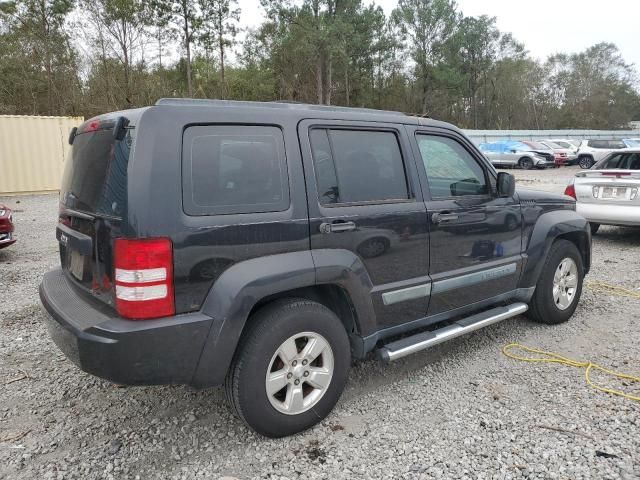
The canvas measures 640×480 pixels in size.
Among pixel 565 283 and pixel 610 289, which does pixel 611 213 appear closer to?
pixel 610 289

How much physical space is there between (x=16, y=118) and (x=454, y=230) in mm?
16257

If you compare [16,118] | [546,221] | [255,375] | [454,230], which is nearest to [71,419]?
[255,375]

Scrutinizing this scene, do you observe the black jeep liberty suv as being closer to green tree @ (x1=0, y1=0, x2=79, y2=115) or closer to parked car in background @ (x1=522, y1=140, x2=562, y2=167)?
green tree @ (x1=0, y1=0, x2=79, y2=115)

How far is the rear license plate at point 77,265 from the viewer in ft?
8.79

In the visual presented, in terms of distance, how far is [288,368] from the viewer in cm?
267

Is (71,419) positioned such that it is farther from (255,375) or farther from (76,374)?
(255,375)

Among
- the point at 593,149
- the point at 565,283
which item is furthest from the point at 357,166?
the point at 593,149

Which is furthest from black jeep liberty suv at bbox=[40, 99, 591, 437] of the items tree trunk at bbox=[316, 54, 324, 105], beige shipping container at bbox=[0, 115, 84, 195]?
tree trunk at bbox=[316, 54, 324, 105]

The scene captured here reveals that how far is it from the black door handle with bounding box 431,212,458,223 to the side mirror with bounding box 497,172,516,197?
60 centimetres

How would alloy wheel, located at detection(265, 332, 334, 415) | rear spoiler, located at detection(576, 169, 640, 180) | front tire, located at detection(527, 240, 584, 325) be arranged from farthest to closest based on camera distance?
rear spoiler, located at detection(576, 169, 640, 180) < front tire, located at detection(527, 240, 584, 325) < alloy wheel, located at detection(265, 332, 334, 415)

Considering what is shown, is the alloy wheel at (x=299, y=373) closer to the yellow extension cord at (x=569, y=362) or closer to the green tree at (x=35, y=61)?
the yellow extension cord at (x=569, y=362)

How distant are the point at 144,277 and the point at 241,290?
461mm

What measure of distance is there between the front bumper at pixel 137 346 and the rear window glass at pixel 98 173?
1.79 feet

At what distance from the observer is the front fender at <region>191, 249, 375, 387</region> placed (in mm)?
2375
